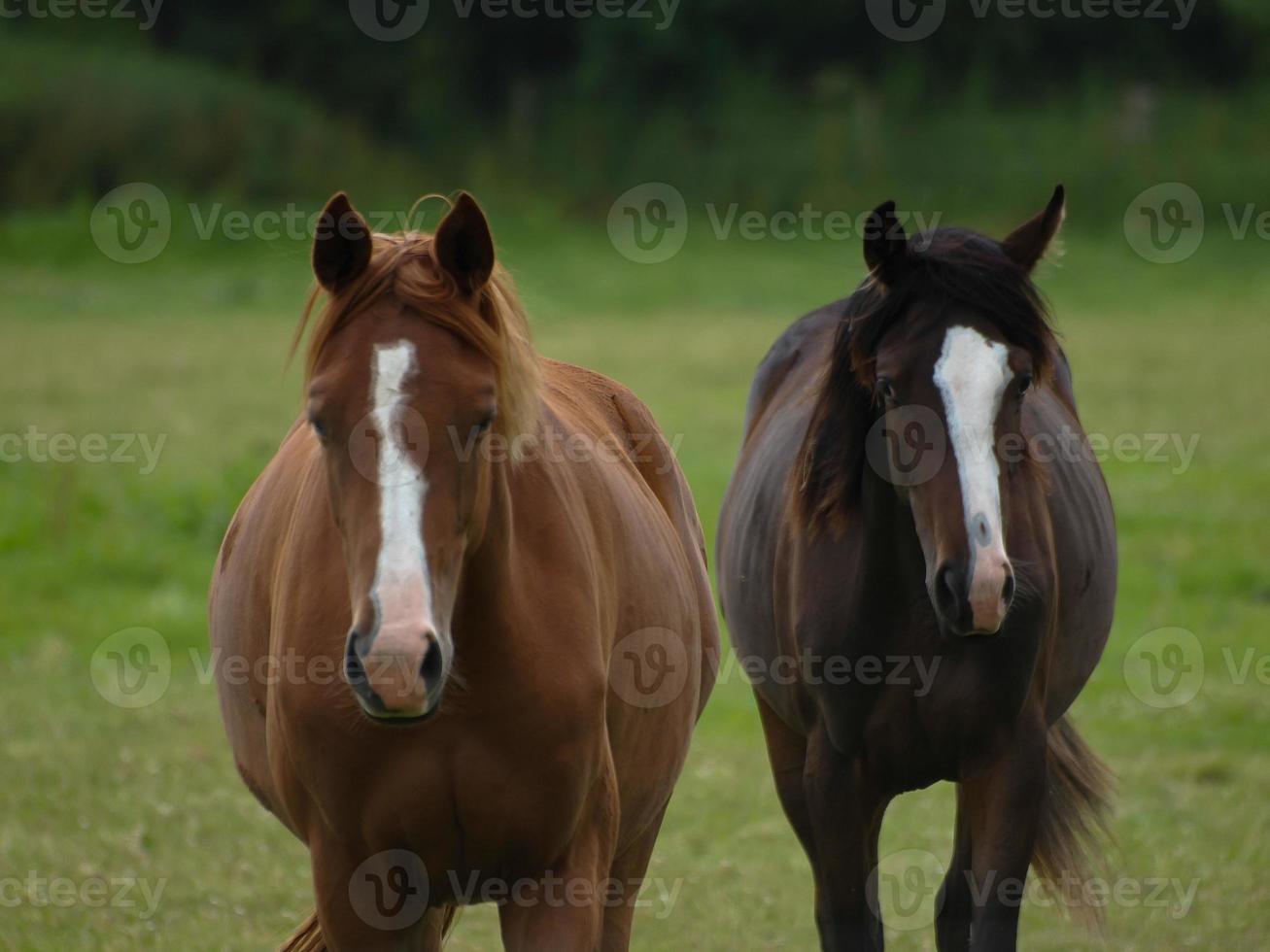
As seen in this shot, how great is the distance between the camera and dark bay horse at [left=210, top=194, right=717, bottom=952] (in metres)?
2.85

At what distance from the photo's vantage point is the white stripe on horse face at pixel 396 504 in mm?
2705

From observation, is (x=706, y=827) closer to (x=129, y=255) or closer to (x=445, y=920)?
(x=445, y=920)

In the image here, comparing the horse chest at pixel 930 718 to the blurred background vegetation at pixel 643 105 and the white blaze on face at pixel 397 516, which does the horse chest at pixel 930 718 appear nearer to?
the white blaze on face at pixel 397 516

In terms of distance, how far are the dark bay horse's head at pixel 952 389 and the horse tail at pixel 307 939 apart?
1711 mm

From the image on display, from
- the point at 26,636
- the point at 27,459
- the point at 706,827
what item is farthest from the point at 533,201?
the point at 706,827

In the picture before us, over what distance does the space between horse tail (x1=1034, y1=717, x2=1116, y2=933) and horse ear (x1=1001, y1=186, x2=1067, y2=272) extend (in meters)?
1.54

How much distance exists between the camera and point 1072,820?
16.9 ft
